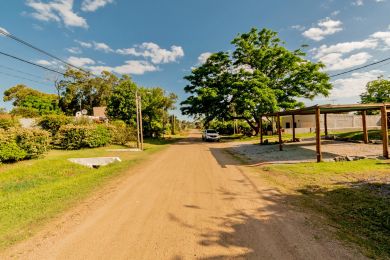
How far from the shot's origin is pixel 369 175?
898cm

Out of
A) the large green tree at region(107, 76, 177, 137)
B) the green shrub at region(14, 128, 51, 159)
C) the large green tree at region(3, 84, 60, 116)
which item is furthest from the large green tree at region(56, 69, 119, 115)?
the green shrub at region(14, 128, 51, 159)

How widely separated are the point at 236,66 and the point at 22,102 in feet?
210

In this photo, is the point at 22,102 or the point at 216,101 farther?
the point at 22,102

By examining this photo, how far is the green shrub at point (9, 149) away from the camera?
12.6 meters

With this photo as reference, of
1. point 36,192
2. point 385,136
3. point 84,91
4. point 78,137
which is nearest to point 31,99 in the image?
point 84,91

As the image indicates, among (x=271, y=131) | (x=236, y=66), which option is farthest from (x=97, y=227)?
(x=271, y=131)

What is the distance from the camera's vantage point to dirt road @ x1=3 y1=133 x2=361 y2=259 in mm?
4047

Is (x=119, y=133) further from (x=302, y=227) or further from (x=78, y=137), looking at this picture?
(x=302, y=227)

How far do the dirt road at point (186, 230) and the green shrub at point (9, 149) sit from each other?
30.0 ft

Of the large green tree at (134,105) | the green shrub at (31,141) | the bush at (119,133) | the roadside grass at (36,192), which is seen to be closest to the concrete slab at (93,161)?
the roadside grass at (36,192)

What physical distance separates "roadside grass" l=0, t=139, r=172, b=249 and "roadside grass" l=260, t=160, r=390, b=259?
668cm

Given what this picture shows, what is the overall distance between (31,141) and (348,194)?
16.5m

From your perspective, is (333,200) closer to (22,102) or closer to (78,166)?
(78,166)

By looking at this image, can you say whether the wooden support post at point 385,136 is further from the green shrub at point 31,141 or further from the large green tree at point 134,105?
the large green tree at point 134,105
